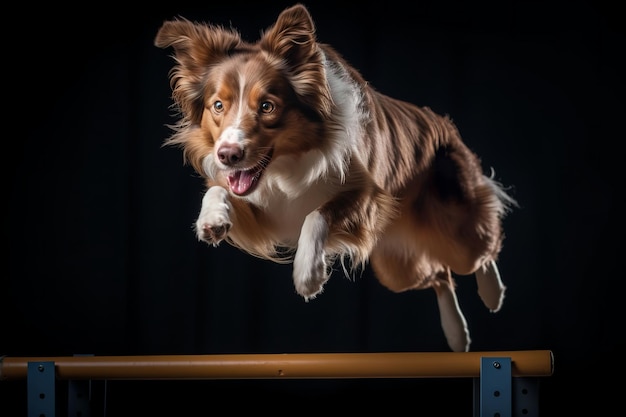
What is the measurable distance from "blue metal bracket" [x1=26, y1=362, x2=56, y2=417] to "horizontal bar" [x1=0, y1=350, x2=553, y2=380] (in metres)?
0.03

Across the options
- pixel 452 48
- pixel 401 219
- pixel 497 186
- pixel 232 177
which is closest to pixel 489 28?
pixel 452 48

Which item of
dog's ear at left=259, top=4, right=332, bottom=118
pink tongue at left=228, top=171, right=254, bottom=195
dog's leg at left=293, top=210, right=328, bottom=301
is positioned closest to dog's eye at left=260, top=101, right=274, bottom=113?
dog's ear at left=259, top=4, right=332, bottom=118

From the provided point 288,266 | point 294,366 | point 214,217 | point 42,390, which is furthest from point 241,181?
point 42,390

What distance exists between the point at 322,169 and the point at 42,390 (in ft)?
3.87

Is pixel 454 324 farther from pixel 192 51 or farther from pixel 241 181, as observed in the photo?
pixel 192 51

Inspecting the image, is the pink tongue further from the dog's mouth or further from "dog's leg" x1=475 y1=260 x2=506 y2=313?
"dog's leg" x1=475 y1=260 x2=506 y2=313

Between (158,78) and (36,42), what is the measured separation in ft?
1.70

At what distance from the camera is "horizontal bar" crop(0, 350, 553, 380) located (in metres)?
2.30

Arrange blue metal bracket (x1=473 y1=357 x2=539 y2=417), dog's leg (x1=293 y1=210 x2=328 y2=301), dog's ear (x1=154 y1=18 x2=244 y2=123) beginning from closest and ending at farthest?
blue metal bracket (x1=473 y1=357 x2=539 y2=417), dog's leg (x1=293 y1=210 x2=328 y2=301), dog's ear (x1=154 y1=18 x2=244 y2=123)

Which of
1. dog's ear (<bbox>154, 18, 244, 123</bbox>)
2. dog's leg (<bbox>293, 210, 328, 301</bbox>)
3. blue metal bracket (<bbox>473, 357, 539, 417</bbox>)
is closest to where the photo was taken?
blue metal bracket (<bbox>473, 357, 539, 417</bbox>)

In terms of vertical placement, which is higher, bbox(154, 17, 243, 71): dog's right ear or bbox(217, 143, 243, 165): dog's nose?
bbox(154, 17, 243, 71): dog's right ear

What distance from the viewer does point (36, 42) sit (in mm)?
3014

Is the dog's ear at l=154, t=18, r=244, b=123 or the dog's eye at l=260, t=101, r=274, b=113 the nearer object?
the dog's eye at l=260, t=101, r=274, b=113

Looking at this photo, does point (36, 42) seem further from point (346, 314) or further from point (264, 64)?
point (346, 314)
